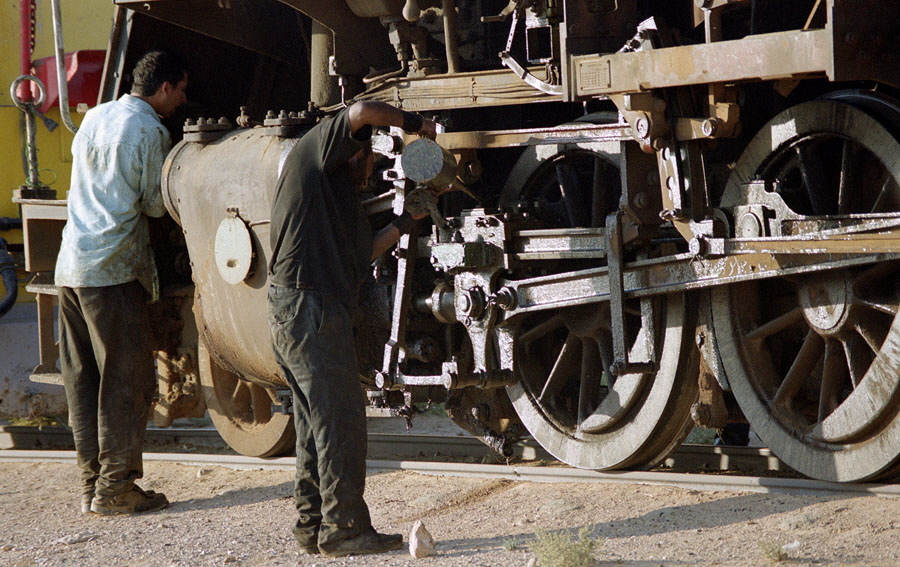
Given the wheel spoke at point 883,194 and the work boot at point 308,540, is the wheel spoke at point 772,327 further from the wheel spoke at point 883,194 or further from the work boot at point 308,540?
the work boot at point 308,540

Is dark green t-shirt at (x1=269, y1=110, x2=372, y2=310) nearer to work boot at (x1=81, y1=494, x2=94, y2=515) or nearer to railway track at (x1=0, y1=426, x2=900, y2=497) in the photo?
railway track at (x1=0, y1=426, x2=900, y2=497)

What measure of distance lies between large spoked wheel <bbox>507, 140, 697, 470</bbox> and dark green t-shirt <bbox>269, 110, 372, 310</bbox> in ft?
3.87

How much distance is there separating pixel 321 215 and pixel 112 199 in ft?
5.89

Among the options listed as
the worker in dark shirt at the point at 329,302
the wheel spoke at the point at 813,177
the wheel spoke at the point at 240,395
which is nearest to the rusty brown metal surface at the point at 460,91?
the worker in dark shirt at the point at 329,302

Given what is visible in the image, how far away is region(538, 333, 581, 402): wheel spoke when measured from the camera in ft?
18.3

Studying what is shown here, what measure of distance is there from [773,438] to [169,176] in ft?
10.3

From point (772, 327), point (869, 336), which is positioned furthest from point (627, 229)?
point (869, 336)

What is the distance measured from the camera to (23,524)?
5.53m

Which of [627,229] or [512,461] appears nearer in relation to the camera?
[627,229]

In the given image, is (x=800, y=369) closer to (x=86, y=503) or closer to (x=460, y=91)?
(x=460, y=91)

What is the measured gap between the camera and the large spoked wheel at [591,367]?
502 cm

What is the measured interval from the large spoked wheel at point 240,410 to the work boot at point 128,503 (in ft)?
3.19

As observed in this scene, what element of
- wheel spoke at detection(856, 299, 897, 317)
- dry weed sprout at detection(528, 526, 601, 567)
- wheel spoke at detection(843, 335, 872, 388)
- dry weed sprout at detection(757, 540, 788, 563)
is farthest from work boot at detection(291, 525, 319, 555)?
wheel spoke at detection(856, 299, 897, 317)

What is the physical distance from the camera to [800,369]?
4.68m
